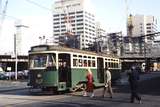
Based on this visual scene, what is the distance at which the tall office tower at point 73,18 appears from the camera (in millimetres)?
80375

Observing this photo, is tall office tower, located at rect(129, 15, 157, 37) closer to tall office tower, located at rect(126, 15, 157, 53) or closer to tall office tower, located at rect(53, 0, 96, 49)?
tall office tower, located at rect(126, 15, 157, 53)

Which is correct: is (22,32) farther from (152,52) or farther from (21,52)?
(152,52)

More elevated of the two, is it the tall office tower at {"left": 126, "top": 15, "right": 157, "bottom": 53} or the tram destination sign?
the tall office tower at {"left": 126, "top": 15, "right": 157, "bottom": 53}

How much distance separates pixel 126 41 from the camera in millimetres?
82375

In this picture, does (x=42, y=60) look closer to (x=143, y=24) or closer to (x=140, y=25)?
(x=143, y=24)

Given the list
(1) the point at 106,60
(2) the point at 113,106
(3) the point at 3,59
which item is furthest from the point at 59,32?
(2) the point at 113,106

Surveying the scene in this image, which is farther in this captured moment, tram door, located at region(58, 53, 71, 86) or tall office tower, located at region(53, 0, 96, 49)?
tall office tower, located at region(53, 0, 96, 49)

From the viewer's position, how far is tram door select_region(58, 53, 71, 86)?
24994mm

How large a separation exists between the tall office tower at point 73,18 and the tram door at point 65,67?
52350 millimetres

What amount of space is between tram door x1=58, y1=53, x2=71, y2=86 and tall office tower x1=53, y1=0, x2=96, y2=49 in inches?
2061

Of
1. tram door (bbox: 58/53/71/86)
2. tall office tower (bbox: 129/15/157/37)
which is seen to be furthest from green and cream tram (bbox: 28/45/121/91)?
tall office tower (bbox: 129/15/157/37)

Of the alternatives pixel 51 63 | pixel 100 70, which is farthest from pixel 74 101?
pixel 100 70

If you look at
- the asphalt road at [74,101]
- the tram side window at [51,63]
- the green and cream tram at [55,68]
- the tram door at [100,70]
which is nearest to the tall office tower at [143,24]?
the tram door at [100,70]

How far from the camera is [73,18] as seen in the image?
275 ft
